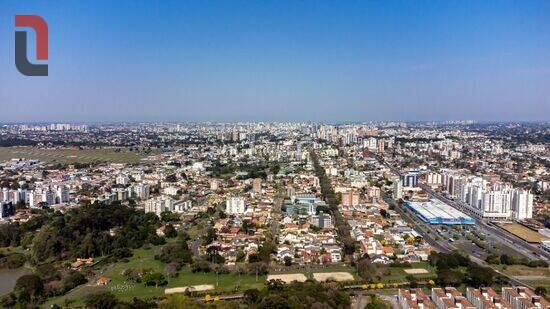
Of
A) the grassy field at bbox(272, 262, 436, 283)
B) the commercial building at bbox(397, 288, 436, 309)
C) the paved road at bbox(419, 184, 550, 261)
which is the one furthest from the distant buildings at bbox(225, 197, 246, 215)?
the commercial building at bbox(397, 288, 436, 309)

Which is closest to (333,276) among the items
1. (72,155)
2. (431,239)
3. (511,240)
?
(431,239)

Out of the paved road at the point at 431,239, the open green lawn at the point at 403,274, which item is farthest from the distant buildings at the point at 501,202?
the open green lawn at the point at 403,274

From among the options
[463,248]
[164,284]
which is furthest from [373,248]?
[164,284]

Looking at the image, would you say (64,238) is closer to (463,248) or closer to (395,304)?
(395,304)

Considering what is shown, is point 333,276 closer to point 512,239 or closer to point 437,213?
point 512,239

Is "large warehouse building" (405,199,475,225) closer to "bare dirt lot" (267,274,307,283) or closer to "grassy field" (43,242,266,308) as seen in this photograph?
"bare dirt lot" (267,274,307,283)
